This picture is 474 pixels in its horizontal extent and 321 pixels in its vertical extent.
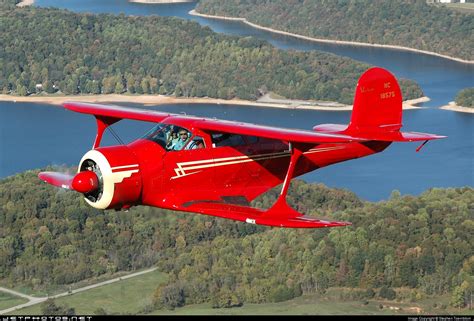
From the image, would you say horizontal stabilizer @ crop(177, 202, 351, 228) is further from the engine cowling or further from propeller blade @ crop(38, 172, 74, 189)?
propeller blade @ crop(38, 172, 74, 189)

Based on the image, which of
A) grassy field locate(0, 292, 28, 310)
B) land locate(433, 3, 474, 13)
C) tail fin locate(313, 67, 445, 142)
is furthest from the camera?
land locate(433, 3, 474, 13)

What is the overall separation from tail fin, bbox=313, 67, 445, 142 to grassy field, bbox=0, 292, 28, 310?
2779 cm

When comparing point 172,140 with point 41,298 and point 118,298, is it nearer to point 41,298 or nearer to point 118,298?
point 118,298

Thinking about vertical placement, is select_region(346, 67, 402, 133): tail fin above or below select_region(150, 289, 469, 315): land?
above

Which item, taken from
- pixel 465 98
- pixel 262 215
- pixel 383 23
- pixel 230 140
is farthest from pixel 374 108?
pixel 383 23

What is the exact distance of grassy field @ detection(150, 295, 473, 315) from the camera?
4819 cm

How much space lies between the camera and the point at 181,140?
77.4 feet

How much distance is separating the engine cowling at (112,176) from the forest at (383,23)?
150583mm

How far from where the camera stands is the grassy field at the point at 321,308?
48188 millimetres

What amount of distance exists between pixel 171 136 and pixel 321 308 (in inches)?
1023

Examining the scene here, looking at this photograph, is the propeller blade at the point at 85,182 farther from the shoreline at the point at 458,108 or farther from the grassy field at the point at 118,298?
the shoreline at the point at 458,108

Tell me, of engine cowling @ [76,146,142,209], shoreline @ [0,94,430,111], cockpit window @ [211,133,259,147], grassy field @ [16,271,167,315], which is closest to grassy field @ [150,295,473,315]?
grassy field @ [16,271,167,315]

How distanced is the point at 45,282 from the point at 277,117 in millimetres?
76348

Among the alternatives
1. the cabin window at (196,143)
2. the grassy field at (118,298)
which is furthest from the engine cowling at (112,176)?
the grassy field at (118,298)
